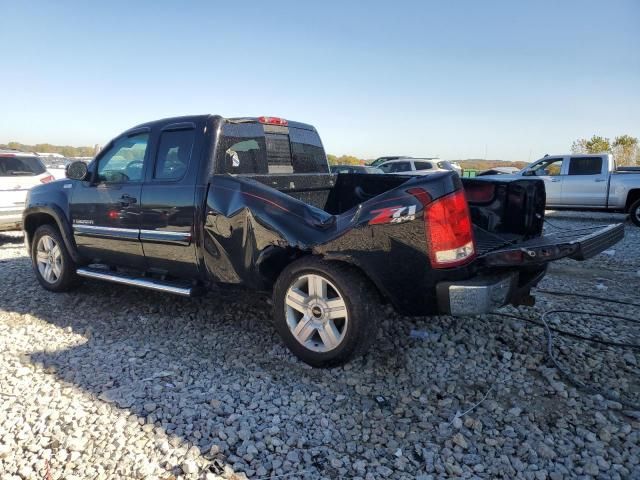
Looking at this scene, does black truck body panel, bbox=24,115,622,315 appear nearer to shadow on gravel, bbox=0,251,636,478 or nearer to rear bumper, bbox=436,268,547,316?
rear bumper, bbox=436,268,547,316

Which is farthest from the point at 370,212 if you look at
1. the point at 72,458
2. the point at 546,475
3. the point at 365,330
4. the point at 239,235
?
the point at 72,458

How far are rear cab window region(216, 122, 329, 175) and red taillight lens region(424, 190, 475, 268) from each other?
76.3 inches

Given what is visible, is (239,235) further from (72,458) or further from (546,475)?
(546,475)

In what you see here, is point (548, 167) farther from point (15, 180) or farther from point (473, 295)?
point (15, 180)

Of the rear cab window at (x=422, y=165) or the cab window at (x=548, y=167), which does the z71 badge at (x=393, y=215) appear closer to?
the cab window at (x=548, y=167)

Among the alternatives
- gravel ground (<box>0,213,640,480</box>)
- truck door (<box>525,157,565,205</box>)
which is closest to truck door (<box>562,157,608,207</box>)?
truck door (<box>525,157,565,205</box>)

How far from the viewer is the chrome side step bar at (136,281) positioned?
422 centimetres

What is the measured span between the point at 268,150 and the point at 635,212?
11833 millimetres


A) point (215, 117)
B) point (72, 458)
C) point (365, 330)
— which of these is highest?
point (215, 117)

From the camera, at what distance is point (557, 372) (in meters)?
3.47

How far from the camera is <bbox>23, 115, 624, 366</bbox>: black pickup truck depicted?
313 cm

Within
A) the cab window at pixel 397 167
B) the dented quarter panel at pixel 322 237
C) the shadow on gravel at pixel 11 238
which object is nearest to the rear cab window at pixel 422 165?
the cab window at pixel 397 167

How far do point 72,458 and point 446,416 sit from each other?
2156 millimetres

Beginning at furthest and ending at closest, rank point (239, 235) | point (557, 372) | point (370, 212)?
point (239, 235) < point (557, 372) < point (370, 212)
